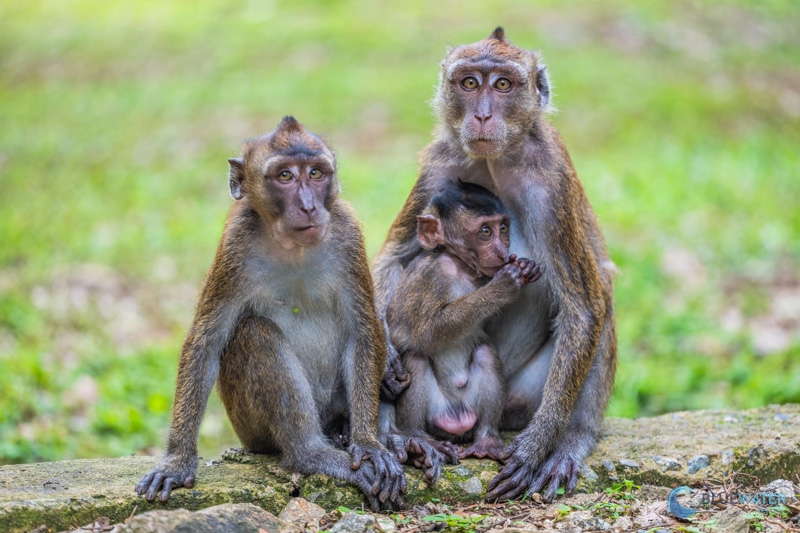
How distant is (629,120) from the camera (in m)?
16.7

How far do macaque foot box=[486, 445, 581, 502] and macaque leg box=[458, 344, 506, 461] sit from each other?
234 millimetres

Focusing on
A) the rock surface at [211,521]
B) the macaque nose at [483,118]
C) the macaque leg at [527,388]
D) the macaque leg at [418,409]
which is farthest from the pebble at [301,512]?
the macaque nose at [483,118]

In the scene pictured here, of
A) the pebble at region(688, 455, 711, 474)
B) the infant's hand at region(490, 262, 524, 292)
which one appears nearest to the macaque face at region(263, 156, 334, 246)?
the infant's hand at region(490, 262, 524, 292)

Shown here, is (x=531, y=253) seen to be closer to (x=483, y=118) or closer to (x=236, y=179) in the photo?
(x=483, y=118)

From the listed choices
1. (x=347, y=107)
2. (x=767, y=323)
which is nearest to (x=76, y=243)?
(x=347, y=107)

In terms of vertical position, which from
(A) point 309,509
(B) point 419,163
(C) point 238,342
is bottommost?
(A) point 309,509

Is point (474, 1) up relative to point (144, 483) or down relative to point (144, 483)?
up

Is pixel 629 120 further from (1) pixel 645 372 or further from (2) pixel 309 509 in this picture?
(2) pixel 309 509

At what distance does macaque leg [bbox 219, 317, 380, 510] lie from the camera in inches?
201

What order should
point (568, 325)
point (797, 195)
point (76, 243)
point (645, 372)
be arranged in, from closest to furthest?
point (568, 325), point (645, 372), point (76, 243), point (797, 195)

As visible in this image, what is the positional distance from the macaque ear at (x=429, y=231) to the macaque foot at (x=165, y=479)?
6.30ft

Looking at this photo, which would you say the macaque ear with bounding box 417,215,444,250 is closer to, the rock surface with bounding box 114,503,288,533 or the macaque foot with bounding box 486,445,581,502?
the macaque foot with bounding box 486,445,581,502

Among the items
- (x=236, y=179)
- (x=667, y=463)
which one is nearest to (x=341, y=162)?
(x=236, y=179)

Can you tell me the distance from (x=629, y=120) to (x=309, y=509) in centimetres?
1312
